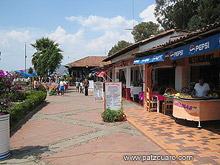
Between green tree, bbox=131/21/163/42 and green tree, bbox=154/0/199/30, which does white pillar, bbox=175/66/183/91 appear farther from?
green tree, bbox=131/21/163/42

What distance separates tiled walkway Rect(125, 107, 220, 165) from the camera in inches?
172

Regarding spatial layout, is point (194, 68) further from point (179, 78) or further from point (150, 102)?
A: point (150, 102)

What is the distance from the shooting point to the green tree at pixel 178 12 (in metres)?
24.0

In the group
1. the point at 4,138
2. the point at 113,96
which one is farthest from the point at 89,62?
the point at 4,138

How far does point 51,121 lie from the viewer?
816cm

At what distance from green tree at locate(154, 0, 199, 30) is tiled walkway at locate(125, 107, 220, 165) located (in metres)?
20.4

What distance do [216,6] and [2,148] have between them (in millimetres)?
→ 22217

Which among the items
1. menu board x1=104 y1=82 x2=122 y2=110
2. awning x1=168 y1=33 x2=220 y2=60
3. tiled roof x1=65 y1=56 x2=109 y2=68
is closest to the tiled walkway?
menu board x1=104 y1=82 x2=122 y2=110

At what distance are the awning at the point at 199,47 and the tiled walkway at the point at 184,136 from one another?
8.03 feet

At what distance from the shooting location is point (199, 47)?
5.56 meters

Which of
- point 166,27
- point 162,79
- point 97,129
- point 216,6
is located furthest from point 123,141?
point 166,27

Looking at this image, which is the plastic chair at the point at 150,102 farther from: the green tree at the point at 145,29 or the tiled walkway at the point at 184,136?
the green tree at the point at 145,29

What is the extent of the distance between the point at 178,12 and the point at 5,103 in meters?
25.0

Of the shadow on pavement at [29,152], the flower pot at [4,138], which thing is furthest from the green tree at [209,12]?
the flower pot at [4,138]
